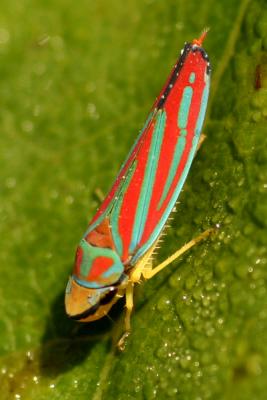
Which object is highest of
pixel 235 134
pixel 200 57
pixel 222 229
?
pixel 200 57

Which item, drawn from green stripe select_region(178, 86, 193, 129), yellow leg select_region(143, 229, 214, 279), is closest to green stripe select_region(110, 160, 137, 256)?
yellow leg select_region(143, 229, 214, 279)

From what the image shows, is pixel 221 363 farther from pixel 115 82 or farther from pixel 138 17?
pixel 138 17

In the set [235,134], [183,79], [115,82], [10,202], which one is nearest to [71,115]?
[115,82]

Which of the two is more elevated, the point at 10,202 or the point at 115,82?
the point at 115,82

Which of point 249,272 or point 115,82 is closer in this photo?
point 249,272

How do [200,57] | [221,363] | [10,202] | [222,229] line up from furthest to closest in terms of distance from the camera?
[10,202]
[200,57]
[222,229]
[221,363]

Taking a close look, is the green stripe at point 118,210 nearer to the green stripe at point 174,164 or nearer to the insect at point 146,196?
the insect at point 146,196

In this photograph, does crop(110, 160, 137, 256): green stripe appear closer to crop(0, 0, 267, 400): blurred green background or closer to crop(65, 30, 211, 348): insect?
crop(65, 30, 211, 348): insect
